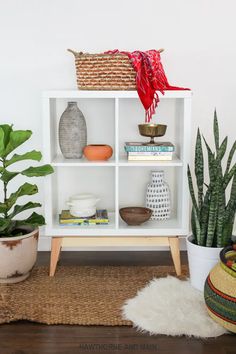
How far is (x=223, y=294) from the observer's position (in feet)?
6.45

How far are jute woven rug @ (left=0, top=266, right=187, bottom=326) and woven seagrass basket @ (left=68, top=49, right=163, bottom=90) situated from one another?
95cm

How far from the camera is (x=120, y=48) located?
2.83 m

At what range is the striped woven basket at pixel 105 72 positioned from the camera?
98.1 inches

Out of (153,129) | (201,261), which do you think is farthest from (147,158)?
(201,261)

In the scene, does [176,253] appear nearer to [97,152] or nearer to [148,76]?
[97,152]

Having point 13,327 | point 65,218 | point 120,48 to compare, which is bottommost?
point 13,327

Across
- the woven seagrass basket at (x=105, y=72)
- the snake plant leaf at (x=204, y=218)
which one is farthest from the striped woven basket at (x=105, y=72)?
the snake plant leaf at (x=204, y=218)

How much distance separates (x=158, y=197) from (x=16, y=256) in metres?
0.86

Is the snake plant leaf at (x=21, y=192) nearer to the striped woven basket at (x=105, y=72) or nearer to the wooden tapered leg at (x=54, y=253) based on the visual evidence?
the wooden tapered leg at (x=54, y=253)

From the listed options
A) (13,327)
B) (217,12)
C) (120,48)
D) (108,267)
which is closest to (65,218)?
(108,267)

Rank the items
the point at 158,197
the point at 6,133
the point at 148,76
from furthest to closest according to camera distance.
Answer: the point at 158,197
the point at 148,76
the point at 6,133

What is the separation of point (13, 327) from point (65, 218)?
28.2 inches

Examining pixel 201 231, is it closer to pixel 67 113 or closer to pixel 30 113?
pixel 67 113

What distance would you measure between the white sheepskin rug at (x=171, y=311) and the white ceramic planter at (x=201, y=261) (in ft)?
0.16
